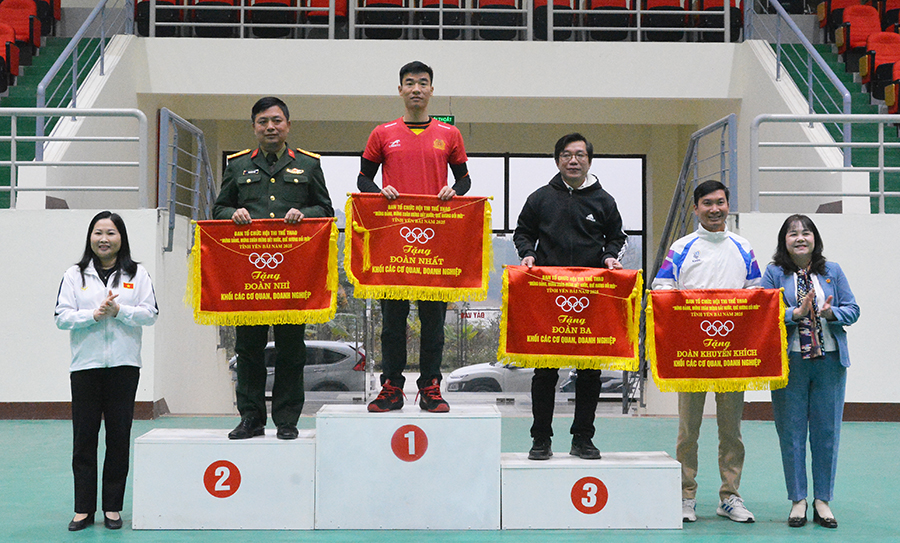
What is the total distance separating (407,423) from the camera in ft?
13.1

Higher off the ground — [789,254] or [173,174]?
[173,174]

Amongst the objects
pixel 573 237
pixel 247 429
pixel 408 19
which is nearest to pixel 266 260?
pixel 247 429

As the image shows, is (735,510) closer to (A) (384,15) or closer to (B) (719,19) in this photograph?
(A) (384,15)

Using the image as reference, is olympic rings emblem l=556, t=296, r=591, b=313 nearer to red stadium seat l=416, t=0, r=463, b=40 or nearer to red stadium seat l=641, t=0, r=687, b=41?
red stadium seat l=416, t=0, r=463, b=40

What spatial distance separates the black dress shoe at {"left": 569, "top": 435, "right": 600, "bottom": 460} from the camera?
162 inches

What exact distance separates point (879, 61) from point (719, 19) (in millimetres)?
2026

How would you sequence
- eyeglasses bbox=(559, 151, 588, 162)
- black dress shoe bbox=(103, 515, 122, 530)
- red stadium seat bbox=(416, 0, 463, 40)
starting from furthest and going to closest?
1. red stadium seat bbox=(416, 0, 463, 40)
2. eyeglasses bbox=(559, 151, 588, 162)
3. black dress shoe bbox=(103, 515, 122, 530)

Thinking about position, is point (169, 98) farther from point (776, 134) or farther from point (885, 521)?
point (885, 521)

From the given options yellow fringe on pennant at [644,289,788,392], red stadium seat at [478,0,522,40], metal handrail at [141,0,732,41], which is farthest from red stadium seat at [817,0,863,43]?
yellow fringe on pennant at [644,289,788,392]

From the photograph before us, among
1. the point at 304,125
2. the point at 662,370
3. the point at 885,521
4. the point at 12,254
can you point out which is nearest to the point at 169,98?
the point at 304,125

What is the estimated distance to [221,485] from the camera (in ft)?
13.1

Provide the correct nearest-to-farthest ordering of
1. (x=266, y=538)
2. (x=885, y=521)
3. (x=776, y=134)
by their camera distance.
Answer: (x=266, y=538) → (x=885, y=521) → (x=776, y=134)

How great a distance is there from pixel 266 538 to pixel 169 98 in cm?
878

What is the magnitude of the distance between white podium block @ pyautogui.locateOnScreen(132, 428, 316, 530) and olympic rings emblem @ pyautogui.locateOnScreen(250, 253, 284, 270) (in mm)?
840
